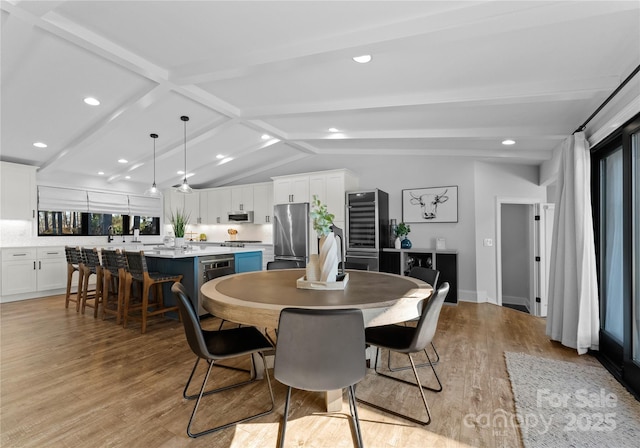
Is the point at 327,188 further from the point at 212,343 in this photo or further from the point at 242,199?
the point at 212,343

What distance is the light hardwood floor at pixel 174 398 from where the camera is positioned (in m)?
1.81

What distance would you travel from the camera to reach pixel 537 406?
2.12 meters

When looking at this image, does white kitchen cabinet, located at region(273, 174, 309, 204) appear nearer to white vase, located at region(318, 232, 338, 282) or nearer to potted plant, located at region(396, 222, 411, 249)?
potted plant, located at region(396, 222, 411, 249)

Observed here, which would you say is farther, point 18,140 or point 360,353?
point 18,140

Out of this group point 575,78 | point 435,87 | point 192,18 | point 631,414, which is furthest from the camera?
point 435,87

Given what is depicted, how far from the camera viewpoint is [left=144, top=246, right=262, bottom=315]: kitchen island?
4.09m

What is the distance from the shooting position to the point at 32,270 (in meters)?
5.49

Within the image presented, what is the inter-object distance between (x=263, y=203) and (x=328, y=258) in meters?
5.26

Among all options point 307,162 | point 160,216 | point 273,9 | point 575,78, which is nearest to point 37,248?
point 160,216

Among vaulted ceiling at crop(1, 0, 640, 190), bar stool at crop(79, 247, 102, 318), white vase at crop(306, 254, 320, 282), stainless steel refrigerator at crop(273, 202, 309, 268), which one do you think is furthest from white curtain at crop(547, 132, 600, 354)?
bar stool at crop(79, 247, 102, 318)

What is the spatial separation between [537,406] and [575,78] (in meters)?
2.48

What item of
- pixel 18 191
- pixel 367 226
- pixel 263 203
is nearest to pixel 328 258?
pixel 367 226

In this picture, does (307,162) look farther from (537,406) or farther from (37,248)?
(537,406)

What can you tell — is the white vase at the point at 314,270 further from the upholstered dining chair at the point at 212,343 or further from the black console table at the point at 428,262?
the black console table at the point at 428,262
